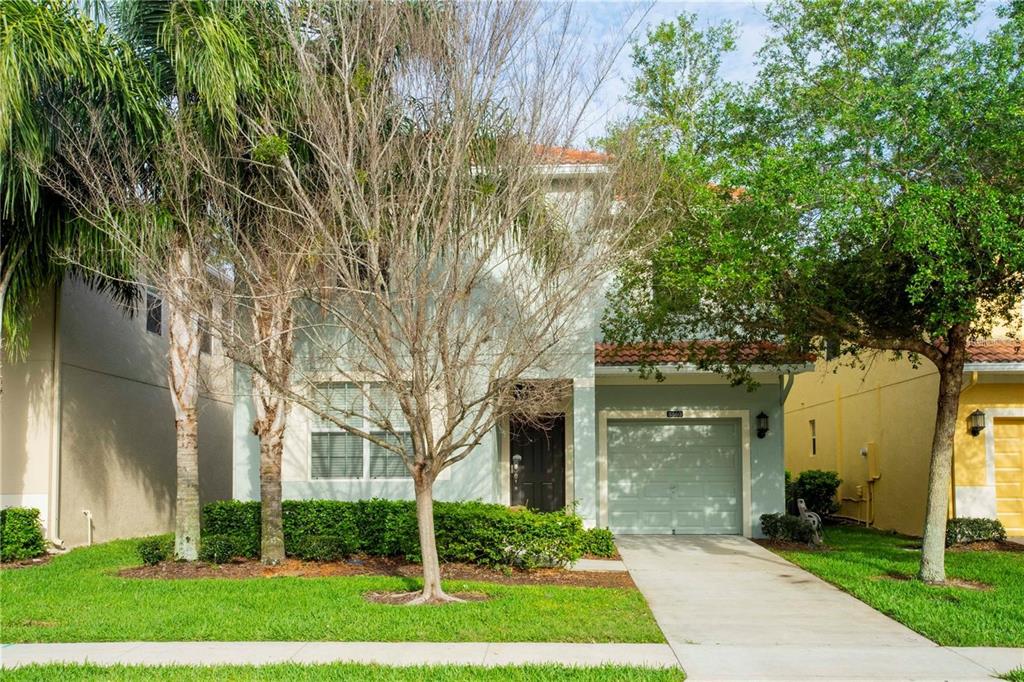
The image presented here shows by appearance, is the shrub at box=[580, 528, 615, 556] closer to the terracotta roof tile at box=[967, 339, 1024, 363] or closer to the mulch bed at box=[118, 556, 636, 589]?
the mulch bed at box=[118, 556, 636, 589]

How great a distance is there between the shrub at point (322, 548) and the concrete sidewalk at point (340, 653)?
188 inches

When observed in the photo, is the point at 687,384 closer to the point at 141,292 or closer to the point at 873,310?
the point at 873,310

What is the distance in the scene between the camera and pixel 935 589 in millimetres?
11250

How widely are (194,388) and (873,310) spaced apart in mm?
9264

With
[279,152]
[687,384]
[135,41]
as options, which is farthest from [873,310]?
[135,41]

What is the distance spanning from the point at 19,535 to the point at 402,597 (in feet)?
22.7

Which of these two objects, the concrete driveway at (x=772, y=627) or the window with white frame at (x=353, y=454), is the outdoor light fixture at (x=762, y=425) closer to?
the concrete driveway at (x=772, y=627)

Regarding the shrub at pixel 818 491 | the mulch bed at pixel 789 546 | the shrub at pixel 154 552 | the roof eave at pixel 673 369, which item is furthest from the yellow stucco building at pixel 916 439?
the shrub at pixel 154 552

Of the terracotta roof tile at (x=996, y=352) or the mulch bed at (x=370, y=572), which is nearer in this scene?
the mulch bed at (x=370, y=572)

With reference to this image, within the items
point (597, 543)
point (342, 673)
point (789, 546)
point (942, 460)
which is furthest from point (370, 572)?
point (942, 460)

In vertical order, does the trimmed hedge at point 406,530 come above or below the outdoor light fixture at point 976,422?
below

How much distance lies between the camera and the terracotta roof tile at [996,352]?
1633cm

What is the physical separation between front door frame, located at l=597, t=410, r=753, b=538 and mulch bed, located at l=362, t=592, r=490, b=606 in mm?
6813

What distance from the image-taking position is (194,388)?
13.3 m
